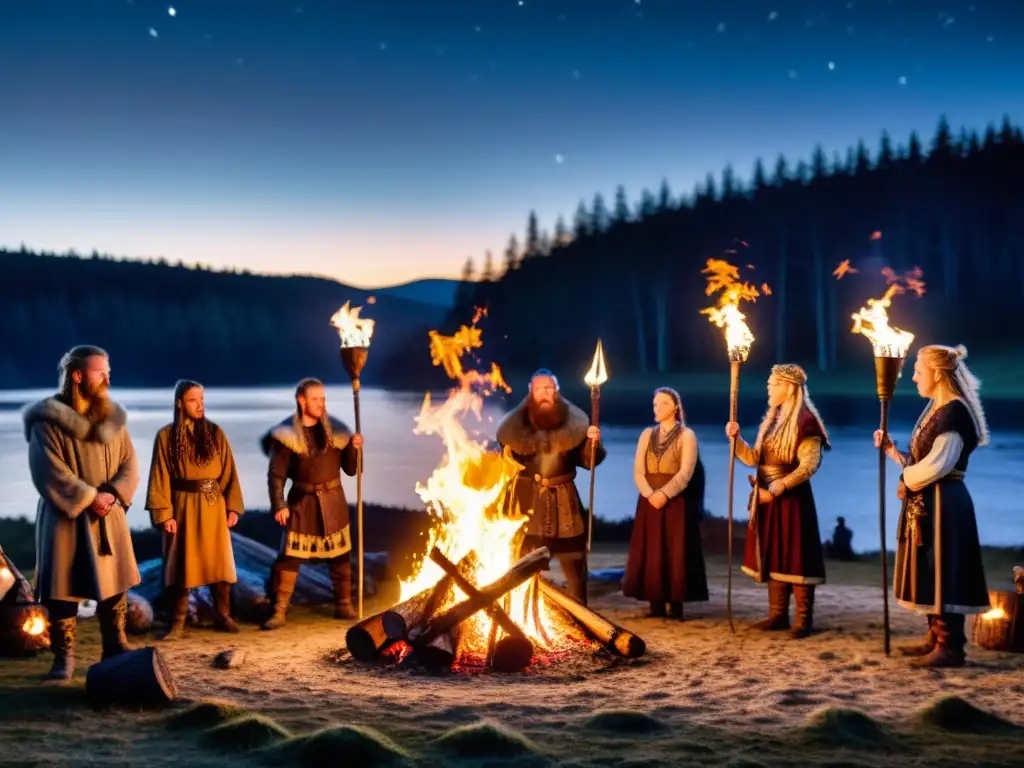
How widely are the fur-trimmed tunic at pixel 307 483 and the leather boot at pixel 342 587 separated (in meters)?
0.23

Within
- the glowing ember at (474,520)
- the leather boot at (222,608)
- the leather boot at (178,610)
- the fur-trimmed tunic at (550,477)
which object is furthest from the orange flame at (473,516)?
the leather boot at (178,610)

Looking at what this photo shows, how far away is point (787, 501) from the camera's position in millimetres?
8578

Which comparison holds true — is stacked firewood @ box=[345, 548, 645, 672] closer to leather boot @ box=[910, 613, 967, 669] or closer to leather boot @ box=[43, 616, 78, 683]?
leather boot @ box=[43, 616, 78, 683]

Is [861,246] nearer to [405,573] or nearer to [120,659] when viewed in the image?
[405,573]

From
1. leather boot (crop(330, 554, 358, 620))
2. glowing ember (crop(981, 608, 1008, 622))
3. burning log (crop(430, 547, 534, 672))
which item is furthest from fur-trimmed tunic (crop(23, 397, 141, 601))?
glowing ember (crop(981, 608, 1008, 622))

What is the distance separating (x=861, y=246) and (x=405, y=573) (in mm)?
51728

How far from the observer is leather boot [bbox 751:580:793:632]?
8.72m

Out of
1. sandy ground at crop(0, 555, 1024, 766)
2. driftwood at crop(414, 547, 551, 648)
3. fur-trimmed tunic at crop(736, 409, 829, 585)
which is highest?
fur-trimmed tunic at crop(736, 409, 829, 585)

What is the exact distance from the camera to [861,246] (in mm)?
58719

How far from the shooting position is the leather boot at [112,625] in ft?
23.2

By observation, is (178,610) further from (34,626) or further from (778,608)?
(778,608)

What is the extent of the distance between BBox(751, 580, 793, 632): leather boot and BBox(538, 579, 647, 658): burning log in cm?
146

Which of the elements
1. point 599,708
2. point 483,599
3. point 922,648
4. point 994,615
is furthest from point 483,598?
point 994,615

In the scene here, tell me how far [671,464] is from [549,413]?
113cm
